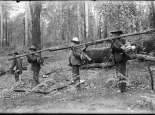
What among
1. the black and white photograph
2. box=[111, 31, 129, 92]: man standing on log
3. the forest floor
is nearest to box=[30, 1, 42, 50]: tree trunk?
the black and white photograph

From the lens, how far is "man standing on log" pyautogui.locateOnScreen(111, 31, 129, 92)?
9.64m

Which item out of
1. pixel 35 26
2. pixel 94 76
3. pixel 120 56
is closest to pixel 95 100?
pixel 120 56

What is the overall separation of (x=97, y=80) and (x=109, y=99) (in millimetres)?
3507

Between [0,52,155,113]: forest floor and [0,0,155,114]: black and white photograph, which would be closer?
[0,52,155,113]: forest floor

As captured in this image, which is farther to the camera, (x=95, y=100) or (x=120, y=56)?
(x=120, y=56)

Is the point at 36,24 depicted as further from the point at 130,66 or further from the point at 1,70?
the point at 130,66

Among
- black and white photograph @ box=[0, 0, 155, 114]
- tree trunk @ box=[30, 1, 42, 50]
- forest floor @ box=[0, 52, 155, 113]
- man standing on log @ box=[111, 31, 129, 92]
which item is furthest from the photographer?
tree trunk @ box=[30, 1, 42, 50]

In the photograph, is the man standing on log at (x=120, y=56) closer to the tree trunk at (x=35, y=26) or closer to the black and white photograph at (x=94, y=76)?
the black and white photograph at (x=94, y=76)

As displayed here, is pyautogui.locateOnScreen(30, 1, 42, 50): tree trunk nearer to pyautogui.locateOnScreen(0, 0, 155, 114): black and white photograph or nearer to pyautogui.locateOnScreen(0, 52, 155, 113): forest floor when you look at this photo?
pyautogui.locateOnScreen(0, 0, 155, 114): black and white photograph

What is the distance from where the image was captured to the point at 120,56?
9.88 meters

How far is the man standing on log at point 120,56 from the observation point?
31.6 feet

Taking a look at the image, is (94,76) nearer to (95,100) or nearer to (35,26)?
(95,100)

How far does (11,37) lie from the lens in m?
57.4

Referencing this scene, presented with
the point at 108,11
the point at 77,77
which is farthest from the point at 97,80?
the point at 108,11
